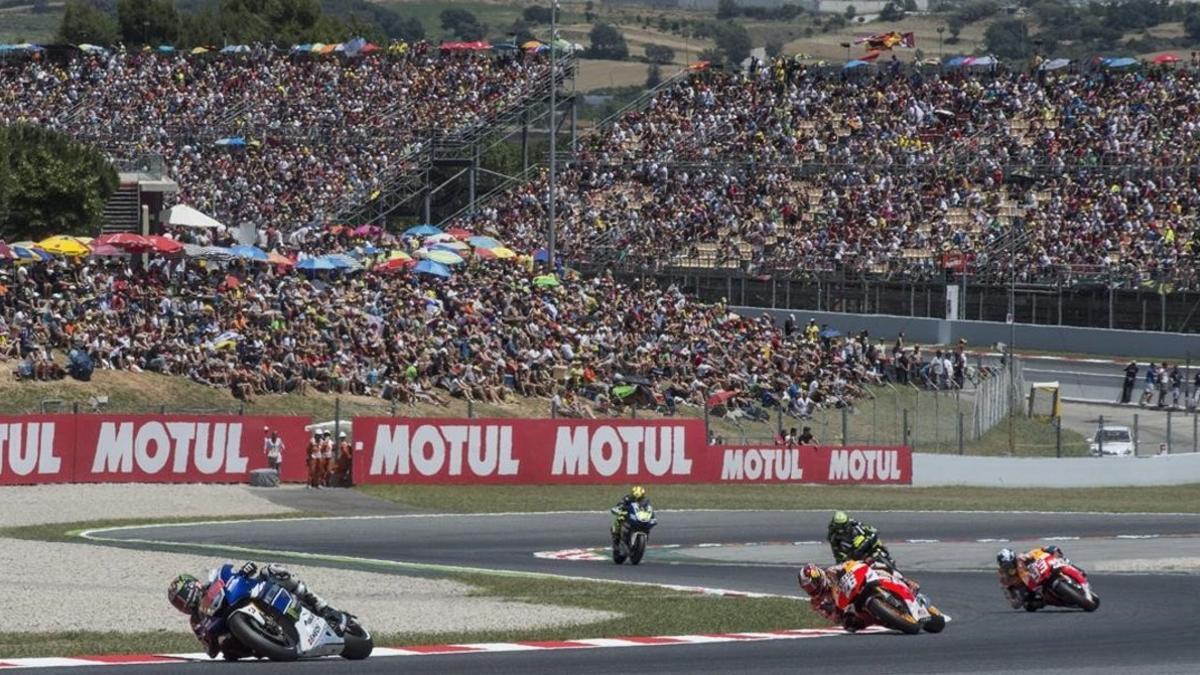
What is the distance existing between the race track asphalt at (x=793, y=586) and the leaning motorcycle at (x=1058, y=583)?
16cm

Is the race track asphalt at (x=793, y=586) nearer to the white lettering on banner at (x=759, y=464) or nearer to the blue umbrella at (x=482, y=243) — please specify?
the white lettering on banner at (x=759, y=464)

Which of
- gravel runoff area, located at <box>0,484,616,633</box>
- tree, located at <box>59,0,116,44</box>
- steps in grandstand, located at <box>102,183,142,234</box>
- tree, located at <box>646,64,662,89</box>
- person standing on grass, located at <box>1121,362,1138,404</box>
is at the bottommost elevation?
gravel runoff area, located at <box>0,484,616,633</box>

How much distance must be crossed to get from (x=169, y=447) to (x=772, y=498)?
10967mm

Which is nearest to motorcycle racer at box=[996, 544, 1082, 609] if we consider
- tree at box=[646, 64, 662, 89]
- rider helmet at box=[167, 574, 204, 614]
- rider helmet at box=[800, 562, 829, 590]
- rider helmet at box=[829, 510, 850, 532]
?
rider helmet at box=[829, 510, 850, 532]

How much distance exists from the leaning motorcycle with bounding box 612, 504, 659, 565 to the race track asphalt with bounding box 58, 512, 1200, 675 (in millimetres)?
214

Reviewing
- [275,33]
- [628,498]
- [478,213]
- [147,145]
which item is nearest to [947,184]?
[478,213]

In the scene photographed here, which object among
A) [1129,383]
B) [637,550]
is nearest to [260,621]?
[637,550]

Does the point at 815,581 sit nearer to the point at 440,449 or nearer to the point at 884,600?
the point at 884,600

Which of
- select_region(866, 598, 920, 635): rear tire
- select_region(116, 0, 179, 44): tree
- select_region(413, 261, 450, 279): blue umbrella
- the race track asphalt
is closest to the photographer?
the race track asphalt

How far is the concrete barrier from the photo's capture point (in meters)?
43.3

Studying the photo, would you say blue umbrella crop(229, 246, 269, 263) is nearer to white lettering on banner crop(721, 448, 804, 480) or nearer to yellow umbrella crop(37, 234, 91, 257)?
yellow umbrella crop(37, 234, 91, 257)

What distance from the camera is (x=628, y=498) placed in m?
26.7

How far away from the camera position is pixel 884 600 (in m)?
18.0

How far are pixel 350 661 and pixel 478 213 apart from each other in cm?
5850
